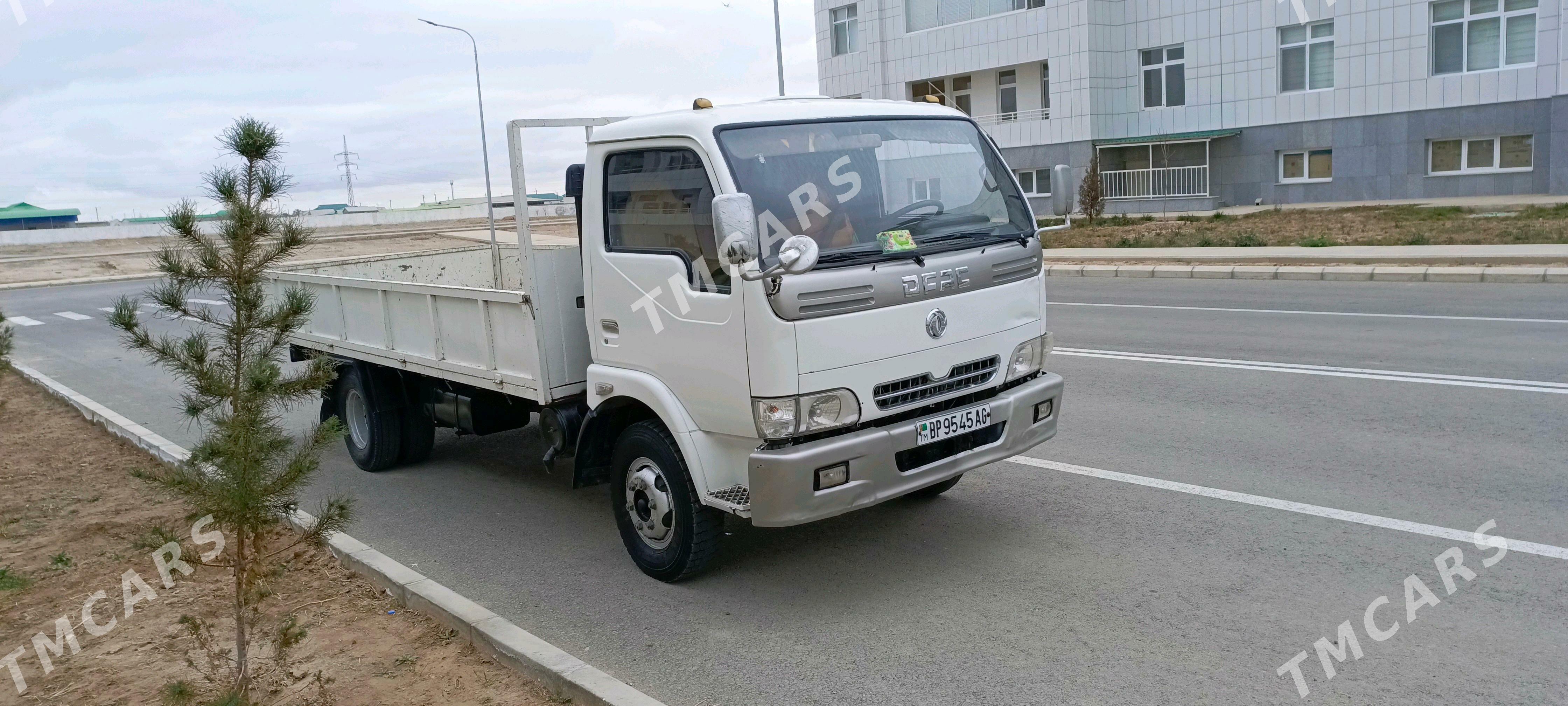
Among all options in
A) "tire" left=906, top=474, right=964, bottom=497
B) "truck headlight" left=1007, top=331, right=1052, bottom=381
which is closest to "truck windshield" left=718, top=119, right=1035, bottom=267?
"truck headlight" left=1007, top=331, right=1052, bottom=381

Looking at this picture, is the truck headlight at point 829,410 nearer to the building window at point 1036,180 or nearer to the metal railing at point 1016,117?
the metal railing at point 1016,117

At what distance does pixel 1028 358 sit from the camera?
5832mm

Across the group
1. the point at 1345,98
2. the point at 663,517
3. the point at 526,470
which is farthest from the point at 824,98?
the point at 1345,98

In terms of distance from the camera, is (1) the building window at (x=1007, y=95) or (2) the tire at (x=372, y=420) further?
(1) the building window at (x=1007, y=95)

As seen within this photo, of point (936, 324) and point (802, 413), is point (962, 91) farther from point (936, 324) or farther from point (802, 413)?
point (802, 413)

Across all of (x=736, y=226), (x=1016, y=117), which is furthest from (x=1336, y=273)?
(x=1016, y=117)

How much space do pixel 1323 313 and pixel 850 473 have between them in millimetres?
10200

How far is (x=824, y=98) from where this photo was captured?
19.3ft

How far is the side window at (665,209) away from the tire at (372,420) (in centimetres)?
339

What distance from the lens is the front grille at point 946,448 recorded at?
205 inches

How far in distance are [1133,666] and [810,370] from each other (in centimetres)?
175

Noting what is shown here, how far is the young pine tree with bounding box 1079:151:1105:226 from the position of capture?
2892cm

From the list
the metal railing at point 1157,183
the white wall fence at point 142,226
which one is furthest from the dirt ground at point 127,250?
the metal railing at point 1157,183

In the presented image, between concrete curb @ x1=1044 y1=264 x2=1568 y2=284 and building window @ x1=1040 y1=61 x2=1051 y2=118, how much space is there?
17.6 metres
